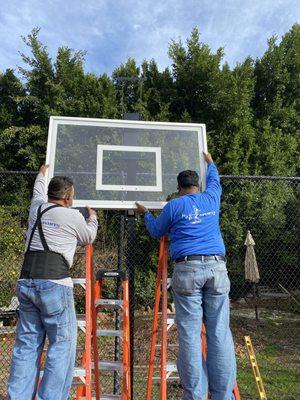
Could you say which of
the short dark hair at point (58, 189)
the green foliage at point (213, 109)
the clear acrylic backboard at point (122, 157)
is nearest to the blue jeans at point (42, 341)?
the short dark hair at point (58, 189)

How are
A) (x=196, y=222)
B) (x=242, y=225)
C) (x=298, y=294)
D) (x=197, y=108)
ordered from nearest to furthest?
(x=196, y=222) < (x=242, y=225) < (x=298, y=294) < (x=197, y=108)

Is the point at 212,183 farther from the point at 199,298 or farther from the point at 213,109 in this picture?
the point at 213,109

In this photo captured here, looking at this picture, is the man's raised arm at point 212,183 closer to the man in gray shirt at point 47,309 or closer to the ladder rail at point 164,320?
the ladder rail at point 164,320

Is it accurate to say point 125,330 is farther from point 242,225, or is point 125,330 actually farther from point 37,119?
point 37,119

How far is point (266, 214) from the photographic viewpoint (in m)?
11.0

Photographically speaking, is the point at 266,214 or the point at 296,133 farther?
the point at 296,133

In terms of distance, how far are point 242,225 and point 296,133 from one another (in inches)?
192

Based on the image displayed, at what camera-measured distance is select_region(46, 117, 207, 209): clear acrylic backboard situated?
4.40 meters

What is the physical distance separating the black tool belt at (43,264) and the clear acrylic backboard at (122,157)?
0.96m

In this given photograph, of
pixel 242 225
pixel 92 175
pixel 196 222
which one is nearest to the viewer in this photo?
pixel 196 222

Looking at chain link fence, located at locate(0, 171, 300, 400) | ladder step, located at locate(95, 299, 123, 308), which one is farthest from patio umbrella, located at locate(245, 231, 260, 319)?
ladder step, located at locate(95, 299, 123, 308)

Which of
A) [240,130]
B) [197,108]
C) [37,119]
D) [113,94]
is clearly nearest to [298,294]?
[240,130]

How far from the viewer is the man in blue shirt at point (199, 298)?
339 centimetres

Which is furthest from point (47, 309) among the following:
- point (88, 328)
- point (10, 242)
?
point (10, 242)
